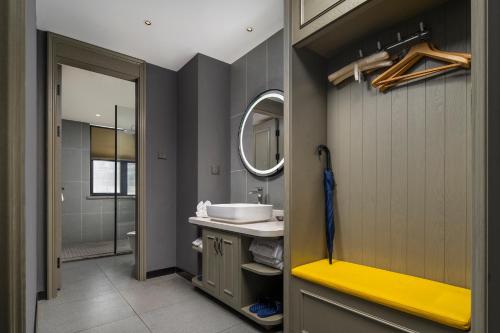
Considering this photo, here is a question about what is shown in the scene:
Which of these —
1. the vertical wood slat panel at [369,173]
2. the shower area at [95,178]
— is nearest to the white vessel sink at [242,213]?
the vertical wood slat panel at [369,173]

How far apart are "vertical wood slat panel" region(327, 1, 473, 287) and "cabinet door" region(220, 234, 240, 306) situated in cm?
82

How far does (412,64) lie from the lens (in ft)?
5.26

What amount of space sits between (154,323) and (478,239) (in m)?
2.24

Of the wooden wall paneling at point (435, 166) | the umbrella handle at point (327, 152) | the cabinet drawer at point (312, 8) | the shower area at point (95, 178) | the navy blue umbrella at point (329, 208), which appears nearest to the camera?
the wooden wall paneling at point (435, 166)

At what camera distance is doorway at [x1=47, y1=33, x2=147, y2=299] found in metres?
2.69

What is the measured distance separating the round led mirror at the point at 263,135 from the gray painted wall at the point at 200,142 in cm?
33

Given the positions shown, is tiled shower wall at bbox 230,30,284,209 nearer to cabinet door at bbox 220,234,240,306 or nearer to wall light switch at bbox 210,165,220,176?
wall light switch at bbox 210,165,220,176

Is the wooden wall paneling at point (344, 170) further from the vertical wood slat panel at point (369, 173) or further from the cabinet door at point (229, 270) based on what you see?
the cabinet door at point (229, 270)

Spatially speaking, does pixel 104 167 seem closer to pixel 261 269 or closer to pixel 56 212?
pixel 56 212

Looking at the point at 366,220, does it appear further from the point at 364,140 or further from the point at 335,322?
the point at 335,322

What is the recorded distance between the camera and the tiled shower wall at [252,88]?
260 centimetres

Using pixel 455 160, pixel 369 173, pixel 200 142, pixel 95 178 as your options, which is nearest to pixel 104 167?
pixel 95 178

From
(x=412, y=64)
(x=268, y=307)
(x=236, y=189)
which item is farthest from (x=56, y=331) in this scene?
(x=412, y=64)

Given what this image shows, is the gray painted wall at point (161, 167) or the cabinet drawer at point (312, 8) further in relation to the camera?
the gray painted wall at point (161, 167)
